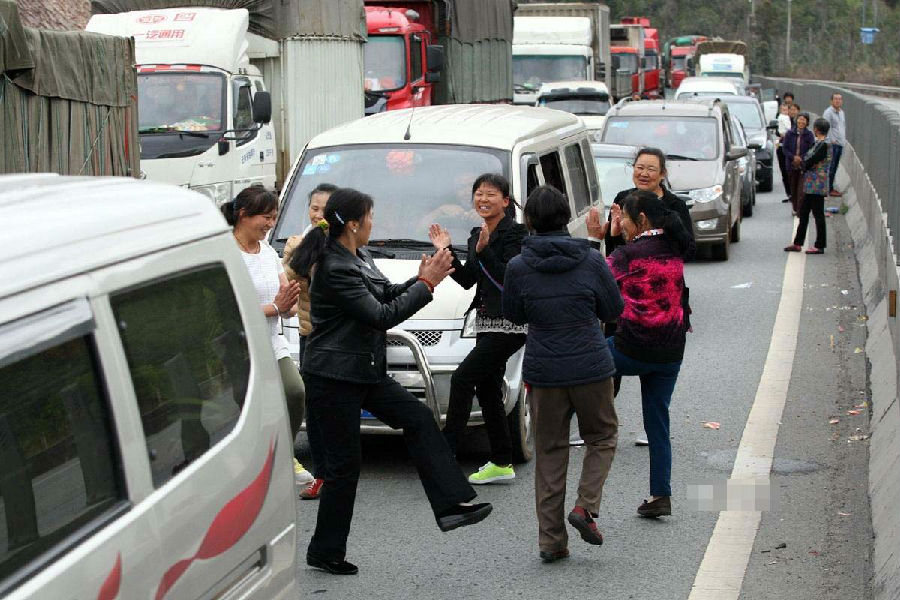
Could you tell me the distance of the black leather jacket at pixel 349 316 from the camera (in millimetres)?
5887

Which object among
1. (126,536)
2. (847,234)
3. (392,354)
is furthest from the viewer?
(847,234)

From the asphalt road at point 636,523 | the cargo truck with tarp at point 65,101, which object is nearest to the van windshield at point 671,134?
the cargo truck with tarp at point 65,101

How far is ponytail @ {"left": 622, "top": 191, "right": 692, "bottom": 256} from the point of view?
6.94 metres

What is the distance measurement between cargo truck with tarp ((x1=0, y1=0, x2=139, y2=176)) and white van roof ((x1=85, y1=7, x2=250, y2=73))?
252 cm

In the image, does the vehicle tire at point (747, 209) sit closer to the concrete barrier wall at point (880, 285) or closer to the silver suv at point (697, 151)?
the concrete barrier wall at point (880, 285)

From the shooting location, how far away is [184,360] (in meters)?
3.57

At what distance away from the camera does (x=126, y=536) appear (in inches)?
123

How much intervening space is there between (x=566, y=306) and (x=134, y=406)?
314 cm

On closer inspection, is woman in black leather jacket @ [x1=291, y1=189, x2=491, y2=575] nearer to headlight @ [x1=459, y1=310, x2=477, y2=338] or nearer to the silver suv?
headlight @ [x1=459, y1=310, x2=477, y2=338]

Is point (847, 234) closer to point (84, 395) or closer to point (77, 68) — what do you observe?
point (77, 68)

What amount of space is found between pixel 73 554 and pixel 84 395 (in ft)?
1.14

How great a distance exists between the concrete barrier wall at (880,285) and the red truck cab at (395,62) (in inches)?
276

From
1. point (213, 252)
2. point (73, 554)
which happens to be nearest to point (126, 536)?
point (73, 554)

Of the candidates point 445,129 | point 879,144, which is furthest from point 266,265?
point 879,144
